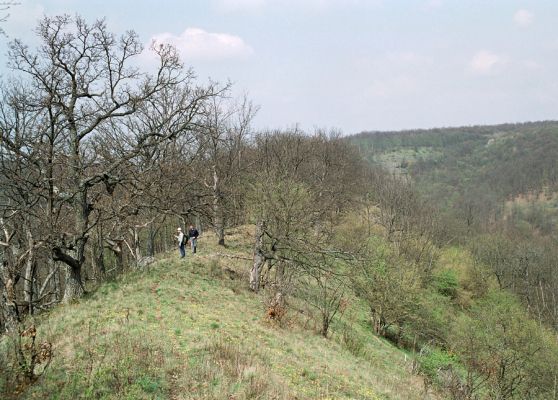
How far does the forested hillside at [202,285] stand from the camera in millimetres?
10188

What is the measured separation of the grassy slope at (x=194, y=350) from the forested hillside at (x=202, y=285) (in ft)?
0.23

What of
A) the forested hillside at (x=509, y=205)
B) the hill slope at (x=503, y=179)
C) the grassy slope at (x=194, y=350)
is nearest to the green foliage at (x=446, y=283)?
the forested hillside at (x=509, y=205)

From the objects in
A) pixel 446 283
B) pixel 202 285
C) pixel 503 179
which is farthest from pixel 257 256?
pixel 503 179

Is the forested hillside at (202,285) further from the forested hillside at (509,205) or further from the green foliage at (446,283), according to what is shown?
the forested hillside at (509,205)

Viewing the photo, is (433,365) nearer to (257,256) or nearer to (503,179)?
(257,256)

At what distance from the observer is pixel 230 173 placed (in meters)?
32.8

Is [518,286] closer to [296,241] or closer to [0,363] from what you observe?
[296,241]

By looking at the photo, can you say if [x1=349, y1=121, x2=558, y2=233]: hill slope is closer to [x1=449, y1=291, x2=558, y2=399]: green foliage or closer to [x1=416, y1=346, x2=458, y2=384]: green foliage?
[x1=449, y1=291, x2=558, y2=399]: green foliage

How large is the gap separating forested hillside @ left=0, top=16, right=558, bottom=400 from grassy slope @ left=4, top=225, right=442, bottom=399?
7cm

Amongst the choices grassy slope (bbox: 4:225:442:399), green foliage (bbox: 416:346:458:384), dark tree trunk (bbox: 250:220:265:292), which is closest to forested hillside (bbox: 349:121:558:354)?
green foliage (bbox: 416:346:458:384)

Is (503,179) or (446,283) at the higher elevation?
(503,179)

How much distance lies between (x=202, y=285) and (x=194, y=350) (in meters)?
9.14

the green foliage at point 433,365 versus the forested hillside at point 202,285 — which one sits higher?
the forested hillside at point 202,285

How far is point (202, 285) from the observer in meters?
19.9
